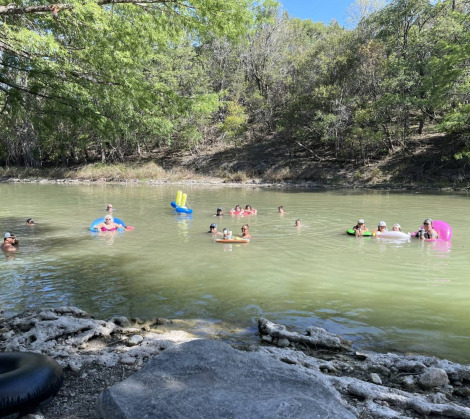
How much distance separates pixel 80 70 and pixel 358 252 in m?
8.21

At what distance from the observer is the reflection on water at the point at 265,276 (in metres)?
6.32

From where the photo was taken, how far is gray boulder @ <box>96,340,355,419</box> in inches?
105

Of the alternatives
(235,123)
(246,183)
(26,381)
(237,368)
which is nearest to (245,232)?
(237,368)

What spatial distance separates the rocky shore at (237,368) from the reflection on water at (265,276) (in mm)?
783

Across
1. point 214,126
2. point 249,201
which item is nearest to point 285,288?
point 249,201

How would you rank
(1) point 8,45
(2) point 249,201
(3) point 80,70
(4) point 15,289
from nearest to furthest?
(1) point 8,45 → (3) point 80,70 → (4) point 15,289 → (2) point 249,201

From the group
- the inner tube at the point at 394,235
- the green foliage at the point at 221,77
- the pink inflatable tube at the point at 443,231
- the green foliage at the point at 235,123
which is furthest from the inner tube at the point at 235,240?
the green foliage at the point at 235,123

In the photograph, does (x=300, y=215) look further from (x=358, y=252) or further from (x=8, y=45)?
(x=8, y=45)

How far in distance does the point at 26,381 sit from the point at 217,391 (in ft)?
5.35

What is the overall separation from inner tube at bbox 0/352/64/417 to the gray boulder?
27.4 inches

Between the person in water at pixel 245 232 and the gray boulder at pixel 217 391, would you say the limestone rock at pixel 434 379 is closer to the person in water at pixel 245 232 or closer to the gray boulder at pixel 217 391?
the gray boulder at pixel 217 391

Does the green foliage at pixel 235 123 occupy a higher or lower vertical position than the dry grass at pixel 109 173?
higher

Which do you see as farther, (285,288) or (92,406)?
(285,288)

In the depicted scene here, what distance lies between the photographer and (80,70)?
7.23 metres
